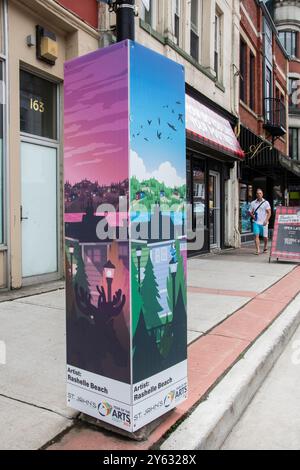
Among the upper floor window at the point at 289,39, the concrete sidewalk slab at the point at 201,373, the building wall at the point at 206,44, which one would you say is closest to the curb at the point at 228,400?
the concrete sidewalk slab at the point at 201,373

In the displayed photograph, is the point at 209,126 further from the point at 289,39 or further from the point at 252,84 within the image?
the point at 289,39

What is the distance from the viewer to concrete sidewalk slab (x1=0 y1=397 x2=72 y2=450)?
2.54m

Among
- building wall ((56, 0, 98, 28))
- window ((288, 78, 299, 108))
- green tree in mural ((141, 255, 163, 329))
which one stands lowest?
green tree in mural ((141, 255, 163, 329))

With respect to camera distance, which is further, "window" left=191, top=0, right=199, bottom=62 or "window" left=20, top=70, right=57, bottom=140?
"window" left=191, top=0, right=199, bottom=62

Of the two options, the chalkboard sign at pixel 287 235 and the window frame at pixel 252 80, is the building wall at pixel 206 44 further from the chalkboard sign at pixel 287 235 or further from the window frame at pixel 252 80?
the chalkboard sign at pixel 287 235

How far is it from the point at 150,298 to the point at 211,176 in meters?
11.6

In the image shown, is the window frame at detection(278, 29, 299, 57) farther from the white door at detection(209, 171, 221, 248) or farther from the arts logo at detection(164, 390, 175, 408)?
the arts logo at detection(164, 390, 175, 408)

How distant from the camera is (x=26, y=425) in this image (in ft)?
8.96

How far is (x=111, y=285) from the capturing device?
8.20 feet

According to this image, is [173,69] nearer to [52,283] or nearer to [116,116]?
[116,116]

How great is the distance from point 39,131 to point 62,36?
5.60ft

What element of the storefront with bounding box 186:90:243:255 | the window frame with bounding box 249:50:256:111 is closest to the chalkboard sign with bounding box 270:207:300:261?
the storefront with bounding box 186:90:243:255

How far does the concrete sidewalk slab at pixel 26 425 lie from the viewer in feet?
8.33

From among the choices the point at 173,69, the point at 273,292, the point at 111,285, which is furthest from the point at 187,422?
the point at 273,292
